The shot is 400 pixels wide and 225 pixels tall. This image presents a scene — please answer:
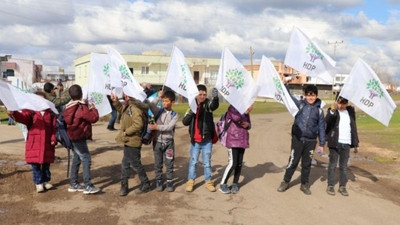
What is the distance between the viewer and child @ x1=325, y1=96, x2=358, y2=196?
668 cm

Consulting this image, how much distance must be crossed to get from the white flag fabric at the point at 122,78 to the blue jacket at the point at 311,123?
2.84m

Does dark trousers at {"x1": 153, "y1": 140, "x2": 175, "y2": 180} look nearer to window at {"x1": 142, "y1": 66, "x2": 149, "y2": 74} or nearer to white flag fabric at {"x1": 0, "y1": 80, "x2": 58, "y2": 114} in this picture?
white flag fabric at {"x1": 0, "y1": 80, "x2": 58, "y2": 114}

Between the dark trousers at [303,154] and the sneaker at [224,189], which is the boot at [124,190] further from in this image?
the dark trousers at [303,154]

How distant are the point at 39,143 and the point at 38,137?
0.10 metres

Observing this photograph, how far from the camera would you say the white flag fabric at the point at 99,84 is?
7.47 m

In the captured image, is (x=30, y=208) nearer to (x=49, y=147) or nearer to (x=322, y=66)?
(x=49, y=147)

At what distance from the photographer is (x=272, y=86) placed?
6629 millimetres

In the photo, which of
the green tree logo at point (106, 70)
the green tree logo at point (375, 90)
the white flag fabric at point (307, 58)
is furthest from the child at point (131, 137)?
the green tree logo at point (375, 90)

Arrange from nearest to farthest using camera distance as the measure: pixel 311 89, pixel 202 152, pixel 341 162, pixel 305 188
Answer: pixel 311 89, pixel 202 152, pixel 305 188, pixel 341 162

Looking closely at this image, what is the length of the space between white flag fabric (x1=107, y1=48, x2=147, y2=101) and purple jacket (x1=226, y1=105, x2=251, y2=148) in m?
1.65

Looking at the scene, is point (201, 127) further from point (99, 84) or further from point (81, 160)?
point (99, 84)

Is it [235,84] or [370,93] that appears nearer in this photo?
[235,84]

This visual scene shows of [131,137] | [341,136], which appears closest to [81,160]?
[131,137]

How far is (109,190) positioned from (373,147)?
959 cm
